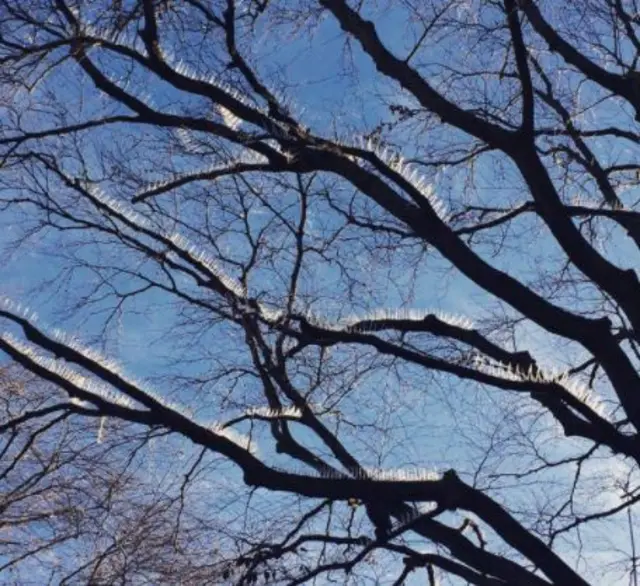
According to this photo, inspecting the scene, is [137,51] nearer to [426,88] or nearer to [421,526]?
[426,88]

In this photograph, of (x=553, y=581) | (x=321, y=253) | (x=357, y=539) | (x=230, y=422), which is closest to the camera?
(x=553, y=581)

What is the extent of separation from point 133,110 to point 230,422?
2217 mm

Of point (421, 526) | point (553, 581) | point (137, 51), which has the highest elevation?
point (137, 51)

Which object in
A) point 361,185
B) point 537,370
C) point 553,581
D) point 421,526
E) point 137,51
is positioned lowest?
point 553,581

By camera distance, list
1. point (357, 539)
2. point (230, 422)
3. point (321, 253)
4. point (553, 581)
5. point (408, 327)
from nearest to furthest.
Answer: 1. point (553, 581)
2. point (408, 327)
3. point (357, 539)
4. point (230, 422)
5. point (321, 253)

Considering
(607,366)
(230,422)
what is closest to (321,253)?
(230,422)

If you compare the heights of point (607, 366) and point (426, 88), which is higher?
point (426, 88)

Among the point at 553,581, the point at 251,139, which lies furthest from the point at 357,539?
the point at 251,139

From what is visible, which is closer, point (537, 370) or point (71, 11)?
point (537, 370)

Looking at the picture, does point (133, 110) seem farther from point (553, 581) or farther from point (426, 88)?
point (553, 581)

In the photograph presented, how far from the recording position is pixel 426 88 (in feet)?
18.3

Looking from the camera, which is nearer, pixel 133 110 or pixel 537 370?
pixel 537 370

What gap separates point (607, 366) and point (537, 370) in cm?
39

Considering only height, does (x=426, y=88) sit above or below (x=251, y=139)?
above
